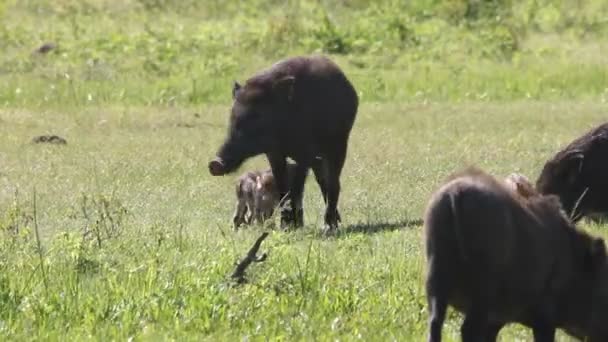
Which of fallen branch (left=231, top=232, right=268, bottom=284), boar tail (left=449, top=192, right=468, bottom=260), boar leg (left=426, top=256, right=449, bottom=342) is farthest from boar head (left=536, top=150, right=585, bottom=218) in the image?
boar tail (left=449, top=192, right=468, bottom=260)

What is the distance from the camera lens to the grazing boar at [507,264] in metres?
8.23

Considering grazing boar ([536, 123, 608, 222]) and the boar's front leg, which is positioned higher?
grazing boar ([536, 123, 608, 222])

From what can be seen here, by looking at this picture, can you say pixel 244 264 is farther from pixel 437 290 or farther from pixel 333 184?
pixel 333 184

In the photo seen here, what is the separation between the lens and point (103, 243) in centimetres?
1121

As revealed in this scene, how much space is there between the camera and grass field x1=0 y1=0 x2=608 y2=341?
9.77 metres

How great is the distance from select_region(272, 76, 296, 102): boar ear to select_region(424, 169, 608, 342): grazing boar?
5504 mm

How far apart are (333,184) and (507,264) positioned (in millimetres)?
6293

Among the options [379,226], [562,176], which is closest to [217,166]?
[379,226]

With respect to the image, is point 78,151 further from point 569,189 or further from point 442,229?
point 442,229

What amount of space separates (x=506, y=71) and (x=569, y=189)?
12634 millimetres

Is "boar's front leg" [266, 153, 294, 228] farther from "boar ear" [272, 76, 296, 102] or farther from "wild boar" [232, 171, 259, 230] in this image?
"boar ear" [272, 76, 296, 102]

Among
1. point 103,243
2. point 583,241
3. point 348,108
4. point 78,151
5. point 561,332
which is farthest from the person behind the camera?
point 78,151

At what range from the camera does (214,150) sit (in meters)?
19.9

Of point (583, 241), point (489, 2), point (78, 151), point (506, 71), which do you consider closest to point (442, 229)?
point (583, 241)
